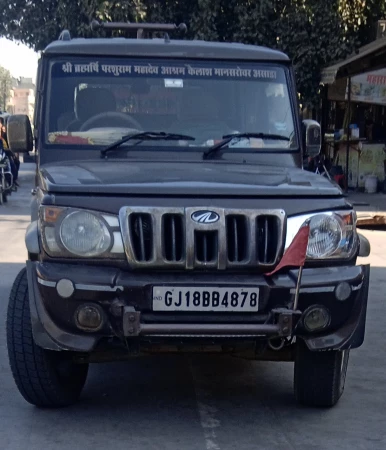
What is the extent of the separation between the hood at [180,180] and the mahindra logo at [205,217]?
4.4 inches

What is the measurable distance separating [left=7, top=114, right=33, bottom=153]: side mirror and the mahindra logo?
2082 mm

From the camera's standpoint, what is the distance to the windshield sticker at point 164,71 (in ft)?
19.6

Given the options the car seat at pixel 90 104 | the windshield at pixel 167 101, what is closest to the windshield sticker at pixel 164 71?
the windshield at pixel 167 101

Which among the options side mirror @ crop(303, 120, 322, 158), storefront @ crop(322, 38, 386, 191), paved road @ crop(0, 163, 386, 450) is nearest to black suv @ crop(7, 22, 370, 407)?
paved road @ crop(0, 163, 386, 450)

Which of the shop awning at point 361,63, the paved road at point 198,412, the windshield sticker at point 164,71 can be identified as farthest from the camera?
→ the shop awning at point 361,63

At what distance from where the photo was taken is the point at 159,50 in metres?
6.11

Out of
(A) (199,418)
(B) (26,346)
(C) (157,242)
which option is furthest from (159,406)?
(C) (157,242)

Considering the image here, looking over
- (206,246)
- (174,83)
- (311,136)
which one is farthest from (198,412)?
(174,83)

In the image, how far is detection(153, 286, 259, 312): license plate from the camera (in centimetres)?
438

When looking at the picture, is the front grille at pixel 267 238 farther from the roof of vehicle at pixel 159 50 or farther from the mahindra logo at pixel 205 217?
the roof of vehicle at pixel 159 50

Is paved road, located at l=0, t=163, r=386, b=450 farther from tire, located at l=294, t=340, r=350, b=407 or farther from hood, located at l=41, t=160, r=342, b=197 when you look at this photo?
hood, located at l=41, t=160, r=342, b=197

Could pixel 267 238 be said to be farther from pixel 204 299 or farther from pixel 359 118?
pixel 359 118

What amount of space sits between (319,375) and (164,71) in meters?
2.25

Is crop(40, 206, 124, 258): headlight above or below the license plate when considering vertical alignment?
above
